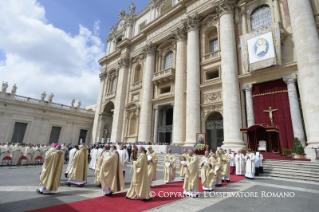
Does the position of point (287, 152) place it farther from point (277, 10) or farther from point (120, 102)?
point (120, 102)

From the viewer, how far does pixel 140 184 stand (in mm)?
5094

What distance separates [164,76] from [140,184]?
16.8 metres

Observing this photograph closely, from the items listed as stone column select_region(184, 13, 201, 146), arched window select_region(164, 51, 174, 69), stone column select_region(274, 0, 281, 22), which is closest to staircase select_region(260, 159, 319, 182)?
stone column select_region(184, 13, 201, 146)

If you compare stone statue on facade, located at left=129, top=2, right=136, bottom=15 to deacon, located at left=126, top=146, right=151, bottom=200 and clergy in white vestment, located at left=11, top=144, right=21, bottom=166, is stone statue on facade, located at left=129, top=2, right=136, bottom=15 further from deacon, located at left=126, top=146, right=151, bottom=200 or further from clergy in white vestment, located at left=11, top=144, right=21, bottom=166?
deacon, located at left=126, top=146, right=151, bottom=200

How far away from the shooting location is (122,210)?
13.6 feet

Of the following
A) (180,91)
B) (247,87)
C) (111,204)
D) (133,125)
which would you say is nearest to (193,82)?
(180,91)

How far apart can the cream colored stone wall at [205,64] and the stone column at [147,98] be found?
12 centimetres

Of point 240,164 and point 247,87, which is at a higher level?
point 247,87

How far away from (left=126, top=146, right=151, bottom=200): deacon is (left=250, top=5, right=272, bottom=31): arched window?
16.2 metres

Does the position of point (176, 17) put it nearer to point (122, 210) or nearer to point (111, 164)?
point (111, 164)

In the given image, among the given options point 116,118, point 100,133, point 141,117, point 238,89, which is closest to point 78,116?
point 100,133

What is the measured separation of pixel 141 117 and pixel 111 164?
16.4 metres

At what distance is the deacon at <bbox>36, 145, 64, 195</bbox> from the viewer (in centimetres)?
533

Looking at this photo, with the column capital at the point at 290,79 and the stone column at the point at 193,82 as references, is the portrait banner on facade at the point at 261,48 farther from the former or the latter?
the stone column at the point at 193,82
